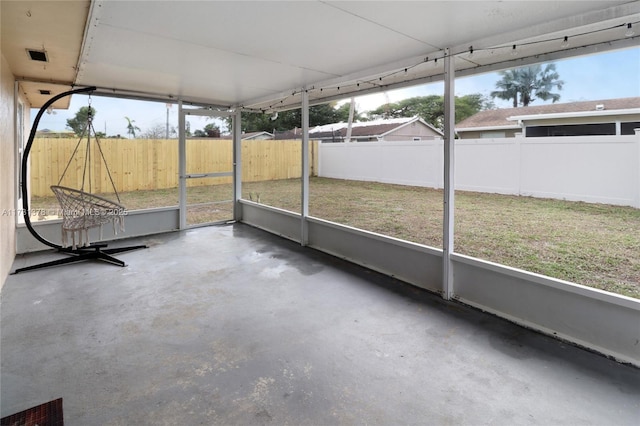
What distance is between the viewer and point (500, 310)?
109 inches

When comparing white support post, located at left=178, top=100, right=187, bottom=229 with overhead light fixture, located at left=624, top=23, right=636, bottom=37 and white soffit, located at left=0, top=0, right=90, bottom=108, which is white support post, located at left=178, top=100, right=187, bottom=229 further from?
overhead light fixture, located at left=624, top=23, right=636, bottom=37

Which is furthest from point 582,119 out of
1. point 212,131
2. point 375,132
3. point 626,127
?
point 212,131

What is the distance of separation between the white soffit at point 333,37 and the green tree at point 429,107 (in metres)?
13.0

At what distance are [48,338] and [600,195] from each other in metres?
7.88

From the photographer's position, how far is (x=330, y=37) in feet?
8.77

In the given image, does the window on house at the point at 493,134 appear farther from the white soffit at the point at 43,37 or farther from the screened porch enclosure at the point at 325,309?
the white soffit at the point at 43,37

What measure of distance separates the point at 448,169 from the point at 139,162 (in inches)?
275

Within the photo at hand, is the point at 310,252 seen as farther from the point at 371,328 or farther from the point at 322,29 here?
the point at 322,29

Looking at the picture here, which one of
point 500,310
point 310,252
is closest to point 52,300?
point 310,252

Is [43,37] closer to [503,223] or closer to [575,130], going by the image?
[503,223]

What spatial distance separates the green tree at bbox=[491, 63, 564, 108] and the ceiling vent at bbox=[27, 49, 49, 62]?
1268cm

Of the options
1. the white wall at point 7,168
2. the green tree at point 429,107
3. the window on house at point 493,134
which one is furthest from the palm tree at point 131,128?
the green tree at point 429,107

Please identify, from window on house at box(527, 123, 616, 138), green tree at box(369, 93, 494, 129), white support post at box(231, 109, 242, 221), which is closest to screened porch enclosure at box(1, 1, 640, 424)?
white support post at box(231, 109, 242, 221)

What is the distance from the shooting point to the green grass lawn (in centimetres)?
390
